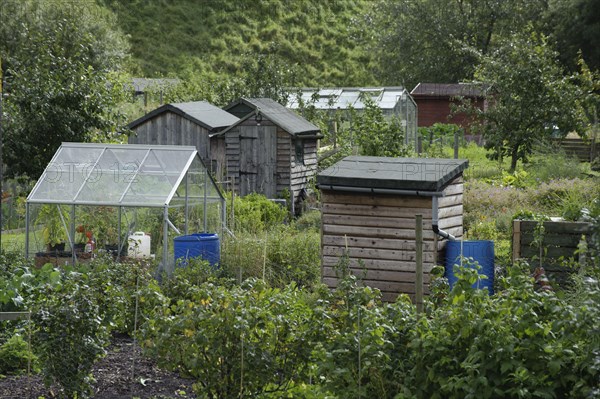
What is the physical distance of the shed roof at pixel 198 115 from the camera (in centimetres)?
2367

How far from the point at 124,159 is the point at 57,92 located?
350 cm

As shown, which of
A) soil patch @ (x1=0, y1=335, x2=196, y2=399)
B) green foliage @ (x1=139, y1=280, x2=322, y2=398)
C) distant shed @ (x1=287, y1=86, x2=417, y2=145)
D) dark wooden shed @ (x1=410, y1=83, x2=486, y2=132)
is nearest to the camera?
green foliage @ (x1=139, y1=280, x2=322, y2=398)

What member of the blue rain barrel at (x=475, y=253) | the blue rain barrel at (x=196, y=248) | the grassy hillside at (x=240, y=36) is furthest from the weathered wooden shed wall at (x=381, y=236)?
the grassy hillside at (x=240, y=36)

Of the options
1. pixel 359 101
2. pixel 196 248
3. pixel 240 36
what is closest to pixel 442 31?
pixel 240 36

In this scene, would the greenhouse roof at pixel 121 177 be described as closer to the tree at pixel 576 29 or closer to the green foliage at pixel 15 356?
the green foliage at pixel 15 356

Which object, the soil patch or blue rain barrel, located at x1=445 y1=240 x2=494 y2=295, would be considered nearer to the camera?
the soil patch

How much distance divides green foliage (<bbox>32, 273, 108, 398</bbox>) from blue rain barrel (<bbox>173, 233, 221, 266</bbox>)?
518 centimetres

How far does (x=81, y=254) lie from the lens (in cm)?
1450

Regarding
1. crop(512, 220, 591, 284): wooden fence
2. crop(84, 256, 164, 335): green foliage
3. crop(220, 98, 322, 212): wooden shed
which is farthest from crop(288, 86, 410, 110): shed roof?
crop(512, 220, 591, 284): wooden fence

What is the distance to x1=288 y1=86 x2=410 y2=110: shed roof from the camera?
30734 millimetres

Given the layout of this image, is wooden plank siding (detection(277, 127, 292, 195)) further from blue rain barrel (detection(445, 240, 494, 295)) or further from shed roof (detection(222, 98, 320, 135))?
blue rain barrel (detection(445, 240, 494, 295))

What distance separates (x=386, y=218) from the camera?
11.6m

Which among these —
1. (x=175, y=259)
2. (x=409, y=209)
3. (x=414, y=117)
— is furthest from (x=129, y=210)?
(x=414, y=117)

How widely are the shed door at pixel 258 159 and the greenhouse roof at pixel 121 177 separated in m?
7.38
